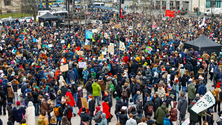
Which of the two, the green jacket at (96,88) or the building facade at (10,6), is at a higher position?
the building facade at (10,6)

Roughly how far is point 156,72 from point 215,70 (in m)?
3.55

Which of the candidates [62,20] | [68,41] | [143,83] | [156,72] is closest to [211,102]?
[143,83]

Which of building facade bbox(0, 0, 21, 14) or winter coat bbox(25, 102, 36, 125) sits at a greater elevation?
building facade bbox(0, 0, 21, 14)

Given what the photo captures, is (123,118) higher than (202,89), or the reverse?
(202,89)

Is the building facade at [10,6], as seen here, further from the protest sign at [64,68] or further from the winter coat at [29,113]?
the winter coat at [29,113]

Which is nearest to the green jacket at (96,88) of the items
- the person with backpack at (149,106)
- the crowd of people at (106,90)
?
the crowd of people at (106,90)

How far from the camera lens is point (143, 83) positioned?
13.3 m

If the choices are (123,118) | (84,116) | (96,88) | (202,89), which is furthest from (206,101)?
(96,88)

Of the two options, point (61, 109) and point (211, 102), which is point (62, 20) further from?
point (211, 102)

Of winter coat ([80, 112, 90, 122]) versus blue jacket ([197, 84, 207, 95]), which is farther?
blue jacket ([197, 84, 207, 95])

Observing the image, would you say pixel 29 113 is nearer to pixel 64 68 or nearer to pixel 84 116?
pixel 84 116

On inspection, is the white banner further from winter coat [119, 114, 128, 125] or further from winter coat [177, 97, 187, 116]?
winter coat [119, 114, 128, 125]

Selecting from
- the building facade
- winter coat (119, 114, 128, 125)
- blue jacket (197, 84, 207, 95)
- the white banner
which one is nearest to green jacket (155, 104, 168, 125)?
winter coat (119, 114, 128, 125)

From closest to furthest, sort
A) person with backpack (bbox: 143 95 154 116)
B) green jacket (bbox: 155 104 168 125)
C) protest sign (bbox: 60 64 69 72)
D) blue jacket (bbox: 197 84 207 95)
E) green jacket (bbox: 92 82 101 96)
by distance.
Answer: green jacket (bbox: 155 104 168 125) → person with backpack (bbox: 143 95 154 116) → blue jacket (bbox: 197 84 207 95) → green jacket (bbox: 92 82 101 96) → protest sign (bbox: 60 64 69 72)
